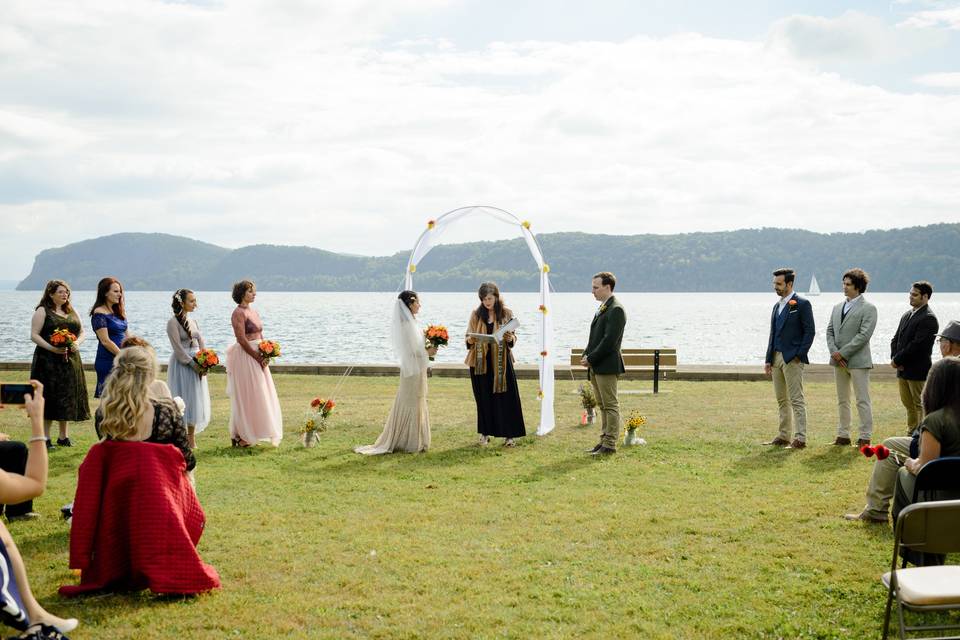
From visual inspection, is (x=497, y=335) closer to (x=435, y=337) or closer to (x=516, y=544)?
(x=435, y=337)

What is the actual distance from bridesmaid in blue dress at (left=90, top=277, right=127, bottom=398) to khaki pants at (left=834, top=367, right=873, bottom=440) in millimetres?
9438

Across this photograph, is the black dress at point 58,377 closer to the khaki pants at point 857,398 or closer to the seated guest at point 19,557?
the seated guest at point 19,557

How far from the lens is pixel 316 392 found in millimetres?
17734

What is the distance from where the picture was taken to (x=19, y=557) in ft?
14.0

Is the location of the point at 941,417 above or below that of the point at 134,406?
below

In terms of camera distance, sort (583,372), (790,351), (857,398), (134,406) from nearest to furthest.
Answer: (134,406) < (790,351) < (857,398) < (583,372)

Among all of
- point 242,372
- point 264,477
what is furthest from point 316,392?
point 264,477

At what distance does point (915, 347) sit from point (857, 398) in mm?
1025

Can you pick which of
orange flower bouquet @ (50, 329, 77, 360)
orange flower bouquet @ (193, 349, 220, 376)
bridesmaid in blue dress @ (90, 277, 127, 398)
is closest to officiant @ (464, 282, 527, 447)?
orange flower bouquet @ (193, 349, 220, 376)

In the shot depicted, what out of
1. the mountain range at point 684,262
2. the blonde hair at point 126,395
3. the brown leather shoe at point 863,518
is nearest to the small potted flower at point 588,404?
the brown leather shoe at point 863,518

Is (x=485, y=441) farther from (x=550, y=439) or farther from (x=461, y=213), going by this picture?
(x=461, y=213)

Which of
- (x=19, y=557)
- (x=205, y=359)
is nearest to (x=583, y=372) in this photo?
(x=205, y=359)

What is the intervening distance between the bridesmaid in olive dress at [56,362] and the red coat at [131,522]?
5.86 meters

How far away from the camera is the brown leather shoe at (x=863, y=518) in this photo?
23.0 feet
